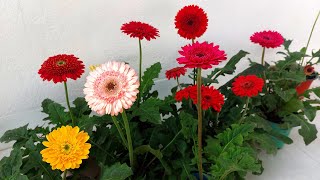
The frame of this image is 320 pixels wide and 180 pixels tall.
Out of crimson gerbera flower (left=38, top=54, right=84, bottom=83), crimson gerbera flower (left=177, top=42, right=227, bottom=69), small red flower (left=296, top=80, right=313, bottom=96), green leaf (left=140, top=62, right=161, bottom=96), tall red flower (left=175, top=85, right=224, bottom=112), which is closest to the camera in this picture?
crimson gerbera flower (left=177, top=42, right=227, bottom=69)

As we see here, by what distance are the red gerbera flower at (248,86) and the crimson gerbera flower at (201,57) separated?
28 centimetres

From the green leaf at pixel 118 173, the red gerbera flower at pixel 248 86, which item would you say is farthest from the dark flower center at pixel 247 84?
the green leaf at pixel 118 173

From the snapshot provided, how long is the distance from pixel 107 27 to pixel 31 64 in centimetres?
27

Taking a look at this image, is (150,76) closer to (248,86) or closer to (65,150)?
(248,86)

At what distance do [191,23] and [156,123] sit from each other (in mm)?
284

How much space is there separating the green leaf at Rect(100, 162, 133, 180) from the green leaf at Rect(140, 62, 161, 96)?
33cm

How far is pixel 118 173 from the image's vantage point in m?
0.65

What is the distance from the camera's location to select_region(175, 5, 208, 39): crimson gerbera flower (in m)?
0.79

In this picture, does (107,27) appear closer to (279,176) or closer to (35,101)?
(35,101)

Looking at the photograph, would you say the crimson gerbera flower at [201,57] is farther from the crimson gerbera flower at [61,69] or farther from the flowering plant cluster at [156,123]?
the crimson gerbera flower at [61,69]

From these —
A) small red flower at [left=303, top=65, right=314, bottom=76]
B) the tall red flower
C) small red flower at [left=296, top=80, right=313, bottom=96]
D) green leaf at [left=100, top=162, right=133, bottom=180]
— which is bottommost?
green leaf at [left=100, top=162, right=133, bottom=180]

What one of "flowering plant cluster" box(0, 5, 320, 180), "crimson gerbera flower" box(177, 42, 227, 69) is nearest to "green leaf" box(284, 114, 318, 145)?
"flowering plant cluster" box(0, 5, 320, 180)

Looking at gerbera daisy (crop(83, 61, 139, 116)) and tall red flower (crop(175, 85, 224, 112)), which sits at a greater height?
gerbera daisy (crop(83, 61, 139, 116))

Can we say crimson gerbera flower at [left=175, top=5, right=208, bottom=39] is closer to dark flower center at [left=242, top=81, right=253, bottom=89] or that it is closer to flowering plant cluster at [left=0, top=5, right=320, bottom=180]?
flowering plant cluster at [left=0, top=5, right=320, bottom=180]
